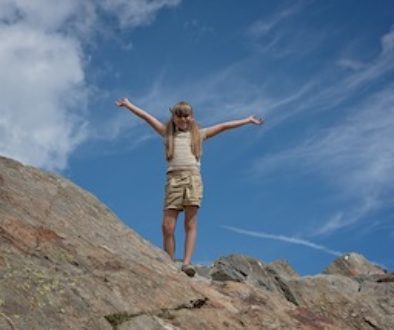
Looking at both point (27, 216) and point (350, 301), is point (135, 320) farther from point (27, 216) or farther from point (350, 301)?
point (350, 301)

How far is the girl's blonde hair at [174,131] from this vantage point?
14.3 metres

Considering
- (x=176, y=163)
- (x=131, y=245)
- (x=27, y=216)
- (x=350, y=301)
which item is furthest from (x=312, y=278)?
(x=27, y=216)

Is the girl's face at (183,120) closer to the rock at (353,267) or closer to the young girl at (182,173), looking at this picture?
the young girl at (182,173)

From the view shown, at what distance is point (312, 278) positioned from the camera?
16578 millimetres

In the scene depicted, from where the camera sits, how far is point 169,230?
14.3m

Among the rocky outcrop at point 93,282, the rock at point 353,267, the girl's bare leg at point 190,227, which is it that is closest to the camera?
the rocky outcrop at point 93,282

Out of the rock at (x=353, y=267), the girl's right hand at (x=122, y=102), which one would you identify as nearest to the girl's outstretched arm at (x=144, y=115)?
the girl's right hand at (x=122, y=102)

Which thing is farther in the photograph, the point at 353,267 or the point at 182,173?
the point at 353,267

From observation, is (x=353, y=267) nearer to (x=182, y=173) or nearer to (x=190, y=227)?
(x=190, y=227)

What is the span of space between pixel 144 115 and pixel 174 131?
3.17 ft

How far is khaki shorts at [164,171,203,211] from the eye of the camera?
14.2m

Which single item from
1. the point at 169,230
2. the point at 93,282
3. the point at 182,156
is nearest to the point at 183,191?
the point at 182,156

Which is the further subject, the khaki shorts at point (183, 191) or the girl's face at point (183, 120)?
the girl's face at point (183, 120)

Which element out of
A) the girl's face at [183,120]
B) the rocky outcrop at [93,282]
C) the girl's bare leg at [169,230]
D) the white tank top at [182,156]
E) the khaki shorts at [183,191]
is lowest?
the rocky outcrop at [93,282]
